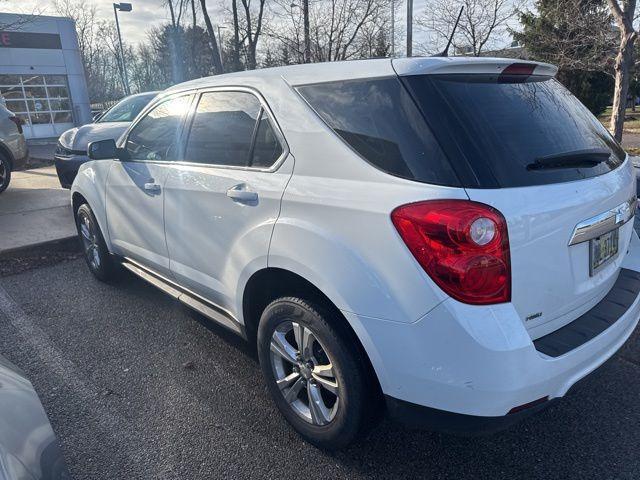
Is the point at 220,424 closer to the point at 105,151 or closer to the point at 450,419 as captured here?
the point at 450,419

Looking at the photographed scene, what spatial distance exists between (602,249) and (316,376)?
4.58 ft

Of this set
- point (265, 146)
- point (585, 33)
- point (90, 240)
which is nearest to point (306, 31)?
point (585, 33)

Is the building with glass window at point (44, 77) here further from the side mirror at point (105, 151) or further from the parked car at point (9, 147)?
the side mirror at point (105, 151)

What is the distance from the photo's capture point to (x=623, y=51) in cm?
Answer: 1009

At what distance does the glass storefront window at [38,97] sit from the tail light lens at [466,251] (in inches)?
1032

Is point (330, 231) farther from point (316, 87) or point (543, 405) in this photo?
point (543, 405)

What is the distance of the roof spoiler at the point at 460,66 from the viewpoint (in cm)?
197

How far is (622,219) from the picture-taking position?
224 centimetres

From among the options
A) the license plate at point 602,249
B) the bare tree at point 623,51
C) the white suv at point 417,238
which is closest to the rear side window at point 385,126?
the white suv at point 417,238

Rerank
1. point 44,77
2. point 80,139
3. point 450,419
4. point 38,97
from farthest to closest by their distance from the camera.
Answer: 1. point 44,77
2. point 38,97
3. point 80,139
4. point 450,419

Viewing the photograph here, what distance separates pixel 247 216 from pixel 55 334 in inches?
84.7

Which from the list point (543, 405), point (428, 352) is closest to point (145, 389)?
point (428, 352)

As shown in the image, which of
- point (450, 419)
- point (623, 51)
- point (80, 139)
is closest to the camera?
point (450, 419)

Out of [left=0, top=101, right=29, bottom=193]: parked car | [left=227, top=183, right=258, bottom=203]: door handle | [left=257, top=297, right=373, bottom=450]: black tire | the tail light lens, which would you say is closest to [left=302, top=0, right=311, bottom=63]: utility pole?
[left=0, top=101, right=29, bottom=193]: parked car
